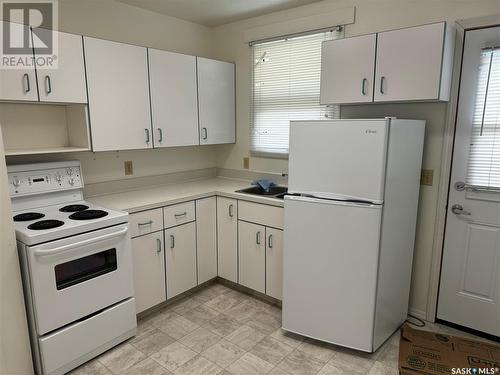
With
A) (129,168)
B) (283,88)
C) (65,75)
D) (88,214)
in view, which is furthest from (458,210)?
(65,75)

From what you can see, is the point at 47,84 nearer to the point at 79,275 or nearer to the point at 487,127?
the point at 79,275

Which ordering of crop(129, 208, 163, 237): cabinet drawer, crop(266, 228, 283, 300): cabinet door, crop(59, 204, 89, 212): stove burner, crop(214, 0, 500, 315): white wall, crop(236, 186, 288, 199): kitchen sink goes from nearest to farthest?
crop(214, 0, 500, 315): white wall → crop(59, 204, 89, 212): stove burner → crop(129, 208, 163, 237): cabinet drawer → crop(266, 228, 283, 300): cabinet door → crop(236, 186, 288, 199): kitchen sink

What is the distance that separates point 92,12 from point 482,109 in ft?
9.56

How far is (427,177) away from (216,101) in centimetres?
198

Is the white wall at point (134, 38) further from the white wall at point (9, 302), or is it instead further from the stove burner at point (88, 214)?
the white wall at point (9, 302)

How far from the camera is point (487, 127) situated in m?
2.26

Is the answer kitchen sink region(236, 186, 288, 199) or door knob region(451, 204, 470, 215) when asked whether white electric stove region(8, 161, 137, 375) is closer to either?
kitchen sink region(236, 186, 288, 199)

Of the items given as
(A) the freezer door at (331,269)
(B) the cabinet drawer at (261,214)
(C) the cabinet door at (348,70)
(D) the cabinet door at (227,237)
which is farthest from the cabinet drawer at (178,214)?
(C) the cabinet door at (348,70)

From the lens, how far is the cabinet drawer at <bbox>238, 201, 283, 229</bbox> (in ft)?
8.85

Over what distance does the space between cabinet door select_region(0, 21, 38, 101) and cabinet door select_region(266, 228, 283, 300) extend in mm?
1886

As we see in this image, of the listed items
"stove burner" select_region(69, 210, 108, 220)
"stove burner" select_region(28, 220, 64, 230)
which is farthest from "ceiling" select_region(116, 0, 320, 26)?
"stove burner" select_region(28, 220, 64, 230)

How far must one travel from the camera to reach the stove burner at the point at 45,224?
1.97 m
